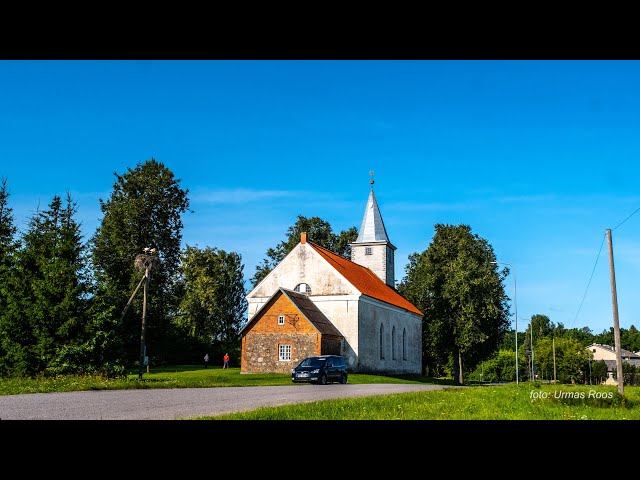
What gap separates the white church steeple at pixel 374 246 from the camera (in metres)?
60.8

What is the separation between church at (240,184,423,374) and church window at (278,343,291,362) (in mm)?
33

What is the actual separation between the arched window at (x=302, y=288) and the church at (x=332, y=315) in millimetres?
75

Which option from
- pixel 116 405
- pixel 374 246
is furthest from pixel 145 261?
pixel 374 246

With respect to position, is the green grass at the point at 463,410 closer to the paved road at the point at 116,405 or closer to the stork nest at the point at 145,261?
the paved road at the point at 116,405

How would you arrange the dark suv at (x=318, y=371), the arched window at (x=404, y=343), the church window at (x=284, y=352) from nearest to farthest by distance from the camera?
the dark suv at (x=318, y=371)
the church window at (x=284, y=352)
the arched window at (x=404, y=343)

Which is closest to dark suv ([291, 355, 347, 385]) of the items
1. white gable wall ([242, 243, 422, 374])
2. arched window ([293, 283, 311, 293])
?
white gable wall ([242, 243, 422, 374])

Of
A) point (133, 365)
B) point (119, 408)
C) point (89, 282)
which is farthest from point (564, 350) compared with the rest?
point (119, 408)

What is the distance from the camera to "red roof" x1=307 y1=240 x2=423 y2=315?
48750 millimetres

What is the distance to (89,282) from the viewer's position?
2642 cm

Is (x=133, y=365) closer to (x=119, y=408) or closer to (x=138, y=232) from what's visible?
(x=138, y=232)

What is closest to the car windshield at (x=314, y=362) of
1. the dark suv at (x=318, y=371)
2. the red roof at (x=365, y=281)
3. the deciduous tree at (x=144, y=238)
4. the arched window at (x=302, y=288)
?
the dark suv at (x=318, y=371)

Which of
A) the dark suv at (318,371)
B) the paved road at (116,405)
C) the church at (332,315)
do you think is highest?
the church at (332,315)

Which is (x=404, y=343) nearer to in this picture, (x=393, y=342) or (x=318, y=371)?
(x=393, y=342)
